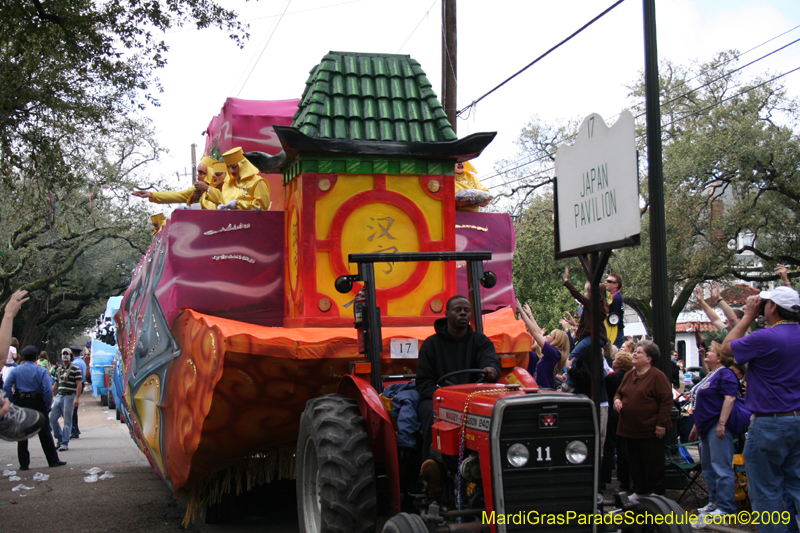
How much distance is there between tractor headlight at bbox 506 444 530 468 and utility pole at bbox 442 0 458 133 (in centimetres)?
1062

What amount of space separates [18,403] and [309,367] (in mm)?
8347

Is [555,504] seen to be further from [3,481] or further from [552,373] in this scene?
[3,481]

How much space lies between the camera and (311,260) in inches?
273

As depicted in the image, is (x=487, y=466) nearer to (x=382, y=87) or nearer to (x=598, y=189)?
(x=598, y=189)

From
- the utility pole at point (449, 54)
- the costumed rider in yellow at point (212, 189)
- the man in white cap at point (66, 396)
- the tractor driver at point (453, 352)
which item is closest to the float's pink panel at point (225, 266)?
the costumed rider in yellow at point (212, 189)

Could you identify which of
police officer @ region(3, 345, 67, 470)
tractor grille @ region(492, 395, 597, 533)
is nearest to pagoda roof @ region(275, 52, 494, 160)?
tractor grille @ region(492, 395, 597, 533)

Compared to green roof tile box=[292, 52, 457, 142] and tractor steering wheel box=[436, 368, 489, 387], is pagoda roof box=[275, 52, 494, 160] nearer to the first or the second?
green roof tile box=[292, 52, 457, 142]

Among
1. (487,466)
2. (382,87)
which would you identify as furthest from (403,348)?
(382,87)

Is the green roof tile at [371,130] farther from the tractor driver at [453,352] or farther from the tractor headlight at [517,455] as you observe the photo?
the tractor headlight at [517,455]

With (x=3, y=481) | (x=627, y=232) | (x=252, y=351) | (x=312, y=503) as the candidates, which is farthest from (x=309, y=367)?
(x=3, y=481)

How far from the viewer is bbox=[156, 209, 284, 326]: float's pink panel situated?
23.4ft

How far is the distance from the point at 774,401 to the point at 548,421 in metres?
2.22

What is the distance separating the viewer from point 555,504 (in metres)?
4.17

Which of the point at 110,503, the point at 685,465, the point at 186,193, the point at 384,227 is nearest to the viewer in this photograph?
the point at 384,227
